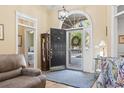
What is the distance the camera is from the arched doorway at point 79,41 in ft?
21.2

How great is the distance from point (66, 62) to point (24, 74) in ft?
12.6

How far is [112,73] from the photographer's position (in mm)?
2215

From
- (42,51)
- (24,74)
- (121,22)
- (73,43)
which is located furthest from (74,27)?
(24,74)

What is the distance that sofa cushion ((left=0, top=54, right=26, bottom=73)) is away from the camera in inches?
138

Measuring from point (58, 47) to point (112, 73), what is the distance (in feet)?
16.6

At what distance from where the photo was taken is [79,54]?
7.13 metres

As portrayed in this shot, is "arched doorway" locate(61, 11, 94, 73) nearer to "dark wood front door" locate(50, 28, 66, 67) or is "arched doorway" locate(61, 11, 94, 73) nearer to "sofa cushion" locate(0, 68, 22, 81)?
"dark wood front door" locate(50, 28, 66, 67)

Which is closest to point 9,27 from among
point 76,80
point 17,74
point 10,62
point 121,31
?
point 10,62

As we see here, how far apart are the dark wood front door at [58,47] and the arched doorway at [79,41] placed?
0.79ft

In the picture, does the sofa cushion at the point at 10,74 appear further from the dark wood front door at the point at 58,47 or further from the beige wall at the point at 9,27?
the dark wood front door at the point at 58,47

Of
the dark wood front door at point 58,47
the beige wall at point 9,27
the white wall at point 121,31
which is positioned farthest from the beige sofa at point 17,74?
the white wall at point 121,31

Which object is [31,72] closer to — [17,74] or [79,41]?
[17,74]

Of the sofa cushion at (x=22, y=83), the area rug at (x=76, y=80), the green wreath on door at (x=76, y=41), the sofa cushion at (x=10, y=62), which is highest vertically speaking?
the green wreath on door at (x=76, y=41)
